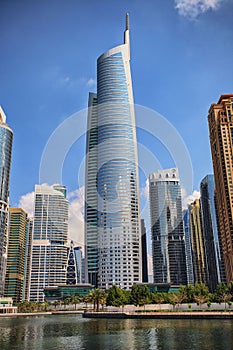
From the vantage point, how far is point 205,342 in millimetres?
36844

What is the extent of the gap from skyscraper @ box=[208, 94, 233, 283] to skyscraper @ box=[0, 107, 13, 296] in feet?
338

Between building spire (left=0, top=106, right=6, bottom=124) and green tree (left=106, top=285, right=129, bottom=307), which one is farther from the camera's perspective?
building spire (left=0, top=106, right=6, bottom=124)

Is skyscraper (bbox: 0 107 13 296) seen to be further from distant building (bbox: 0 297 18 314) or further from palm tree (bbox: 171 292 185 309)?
palm tree (bbox: 171 292 185 309)

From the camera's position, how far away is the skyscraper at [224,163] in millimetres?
133125

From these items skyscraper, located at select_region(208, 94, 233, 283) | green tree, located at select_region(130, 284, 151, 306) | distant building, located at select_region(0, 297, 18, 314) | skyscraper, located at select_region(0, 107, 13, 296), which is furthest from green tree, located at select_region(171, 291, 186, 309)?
skyscraper, located at select_region(0, 107, 13, 296)

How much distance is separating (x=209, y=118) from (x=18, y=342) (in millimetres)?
131779

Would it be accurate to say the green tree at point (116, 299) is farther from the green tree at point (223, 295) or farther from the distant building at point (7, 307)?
the distant building at point (7, 307)

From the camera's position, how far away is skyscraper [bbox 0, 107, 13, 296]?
582 ft

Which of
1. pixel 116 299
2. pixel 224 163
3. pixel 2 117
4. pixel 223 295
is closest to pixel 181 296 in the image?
pixel 223 295

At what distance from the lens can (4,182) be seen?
18225 cm

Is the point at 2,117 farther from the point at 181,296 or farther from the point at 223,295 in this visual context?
the point at 223,295

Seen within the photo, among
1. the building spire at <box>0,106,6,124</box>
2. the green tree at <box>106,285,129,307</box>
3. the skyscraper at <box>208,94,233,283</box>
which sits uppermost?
the building spire at <box>0,106,6,124</box>

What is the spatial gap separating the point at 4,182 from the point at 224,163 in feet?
357

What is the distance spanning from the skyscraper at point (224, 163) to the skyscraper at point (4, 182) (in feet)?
338
